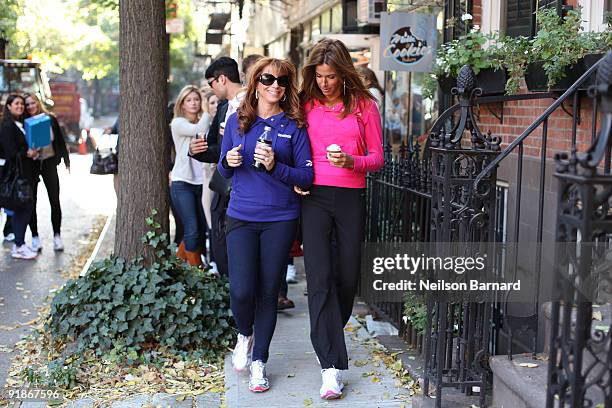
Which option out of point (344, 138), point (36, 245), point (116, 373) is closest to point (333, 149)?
point (344, 138)

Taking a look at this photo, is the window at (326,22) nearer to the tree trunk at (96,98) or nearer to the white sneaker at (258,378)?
the white sneaker at (258,378)

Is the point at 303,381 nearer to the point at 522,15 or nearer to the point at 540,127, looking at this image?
the point at 540,127

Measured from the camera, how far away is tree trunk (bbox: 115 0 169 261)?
18.8 feet

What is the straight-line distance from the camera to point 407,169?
582 cm

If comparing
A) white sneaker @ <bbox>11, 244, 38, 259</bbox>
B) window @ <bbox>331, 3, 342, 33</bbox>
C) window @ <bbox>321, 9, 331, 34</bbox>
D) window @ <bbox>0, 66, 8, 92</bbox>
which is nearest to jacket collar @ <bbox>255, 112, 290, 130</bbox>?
white sneaker @ <bbox>11, 244, 38, 259</bbox>

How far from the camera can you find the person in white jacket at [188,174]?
7.68 m

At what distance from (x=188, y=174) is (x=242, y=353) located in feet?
9.50

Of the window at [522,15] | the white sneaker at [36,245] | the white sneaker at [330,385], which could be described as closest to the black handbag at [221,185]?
the white sneaker at [330,385]

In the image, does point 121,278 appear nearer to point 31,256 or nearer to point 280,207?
point 280,207

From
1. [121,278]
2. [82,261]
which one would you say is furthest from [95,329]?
[82,261]

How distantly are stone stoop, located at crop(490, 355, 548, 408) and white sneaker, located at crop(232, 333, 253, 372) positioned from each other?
4.95 ft

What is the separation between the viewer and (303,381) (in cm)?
507

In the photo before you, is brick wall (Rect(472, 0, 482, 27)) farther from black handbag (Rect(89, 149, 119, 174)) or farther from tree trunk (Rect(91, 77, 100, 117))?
tree trunk (Rect(91, 77, 100, 117))

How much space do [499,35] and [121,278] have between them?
319cm
